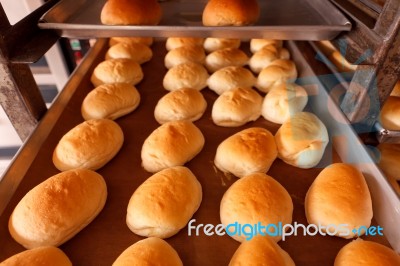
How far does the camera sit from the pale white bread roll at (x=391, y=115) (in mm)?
1251

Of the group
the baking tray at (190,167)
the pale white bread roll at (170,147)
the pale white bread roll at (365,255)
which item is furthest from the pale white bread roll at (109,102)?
the pale white bread roll at (365,255)

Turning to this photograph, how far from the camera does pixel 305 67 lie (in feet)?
5.46

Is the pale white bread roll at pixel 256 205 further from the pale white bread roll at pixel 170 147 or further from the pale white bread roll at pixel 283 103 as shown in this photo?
the pale white bread roll at pixel 283 103

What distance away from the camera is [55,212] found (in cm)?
99

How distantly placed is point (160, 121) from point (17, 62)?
25.8 inches

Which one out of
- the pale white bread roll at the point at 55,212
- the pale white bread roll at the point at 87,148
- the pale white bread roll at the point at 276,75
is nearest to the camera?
the pale white bread roll at the point at 55,212

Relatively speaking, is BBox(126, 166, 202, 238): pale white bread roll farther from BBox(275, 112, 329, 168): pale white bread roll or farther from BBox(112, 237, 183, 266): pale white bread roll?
BBox(275, 112, 329, 168): pale white bread roll

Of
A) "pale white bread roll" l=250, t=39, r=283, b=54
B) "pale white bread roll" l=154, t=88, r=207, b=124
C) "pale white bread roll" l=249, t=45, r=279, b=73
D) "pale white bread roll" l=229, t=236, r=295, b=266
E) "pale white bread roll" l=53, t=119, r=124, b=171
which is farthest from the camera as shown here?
"pale white bread roll" l=250, t=39, r=283, b=54

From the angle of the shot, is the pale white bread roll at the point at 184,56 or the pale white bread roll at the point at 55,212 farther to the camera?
the pale white bread roll at the point at 184,56

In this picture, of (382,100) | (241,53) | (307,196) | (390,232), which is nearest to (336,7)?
(382,100)

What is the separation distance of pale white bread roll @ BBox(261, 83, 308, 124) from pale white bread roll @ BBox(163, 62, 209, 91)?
1.31 feet

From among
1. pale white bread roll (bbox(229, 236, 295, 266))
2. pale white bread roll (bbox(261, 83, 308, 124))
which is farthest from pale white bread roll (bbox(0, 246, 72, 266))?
pale white bread roll (bbox(261, 83, 308, 124))

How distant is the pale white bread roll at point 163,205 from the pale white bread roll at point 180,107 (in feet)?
1.32

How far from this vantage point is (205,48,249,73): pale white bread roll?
5.84 ft
